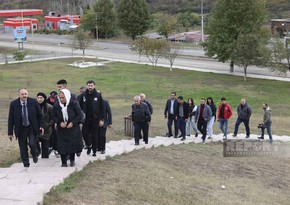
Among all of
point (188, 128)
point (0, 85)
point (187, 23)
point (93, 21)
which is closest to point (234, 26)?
point (0, 85)

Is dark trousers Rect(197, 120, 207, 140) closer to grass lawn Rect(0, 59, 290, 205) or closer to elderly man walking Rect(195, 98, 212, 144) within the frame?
elderly man walking Rect(195, 98, 212, 144)

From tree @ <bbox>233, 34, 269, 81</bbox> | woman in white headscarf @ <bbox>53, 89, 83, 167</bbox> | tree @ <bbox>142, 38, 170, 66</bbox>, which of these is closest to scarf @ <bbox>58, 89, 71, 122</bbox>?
woman in white headscarf @ <bbox>53, 89, 83, 167</bbox>

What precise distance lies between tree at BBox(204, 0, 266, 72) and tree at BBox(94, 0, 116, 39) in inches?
1260

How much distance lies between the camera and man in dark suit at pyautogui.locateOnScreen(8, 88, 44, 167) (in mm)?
8281

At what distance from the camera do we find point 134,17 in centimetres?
6172

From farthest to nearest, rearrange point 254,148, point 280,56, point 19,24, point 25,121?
point 19,24
point 280,56
point 254,148
point 25,121

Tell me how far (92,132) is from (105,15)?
6138 centimetres

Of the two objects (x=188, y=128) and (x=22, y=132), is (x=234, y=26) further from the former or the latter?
(x=22, y=132)

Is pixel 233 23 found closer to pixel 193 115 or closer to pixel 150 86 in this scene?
pixel 150 86

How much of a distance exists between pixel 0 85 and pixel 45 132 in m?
23.6

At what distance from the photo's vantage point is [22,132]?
842cm

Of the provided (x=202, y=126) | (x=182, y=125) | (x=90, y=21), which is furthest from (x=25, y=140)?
(x=90, y=21)

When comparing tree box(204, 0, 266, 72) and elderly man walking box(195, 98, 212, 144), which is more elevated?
tree box(204, 0, 266, 72)

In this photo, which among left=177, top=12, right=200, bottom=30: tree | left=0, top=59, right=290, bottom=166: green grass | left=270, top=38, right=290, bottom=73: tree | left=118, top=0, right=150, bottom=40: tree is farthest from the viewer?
left=177, top=12, right=200, bottom=30: tree
